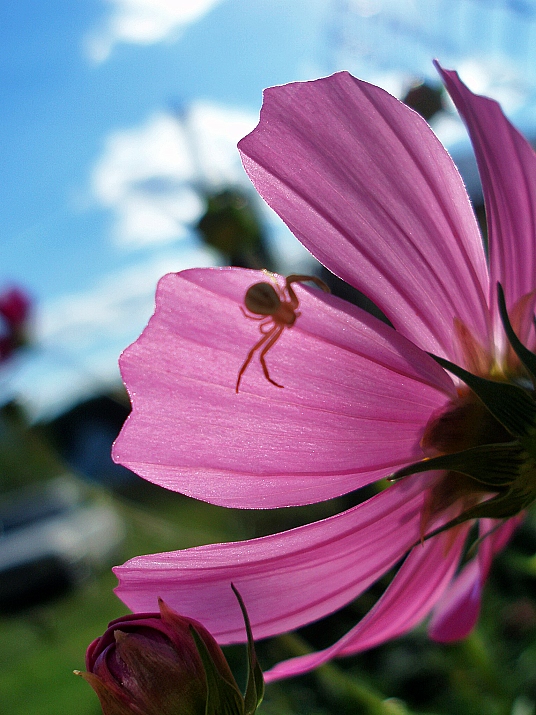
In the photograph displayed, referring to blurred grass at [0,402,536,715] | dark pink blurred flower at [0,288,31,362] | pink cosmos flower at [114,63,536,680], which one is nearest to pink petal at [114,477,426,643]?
pink cosmos flower at [114,63,536,680]

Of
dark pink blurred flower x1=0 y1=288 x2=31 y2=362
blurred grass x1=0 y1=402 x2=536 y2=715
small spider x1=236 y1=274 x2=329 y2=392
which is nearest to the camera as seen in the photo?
small spider x1=236 y1=274 x2=329 y2=392

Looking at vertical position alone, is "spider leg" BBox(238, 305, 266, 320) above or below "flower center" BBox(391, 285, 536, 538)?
above

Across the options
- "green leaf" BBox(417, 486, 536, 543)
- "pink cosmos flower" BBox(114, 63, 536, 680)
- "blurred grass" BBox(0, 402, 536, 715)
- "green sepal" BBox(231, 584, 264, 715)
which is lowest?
"blurred grass" BBox(0, 402, 536, 715)

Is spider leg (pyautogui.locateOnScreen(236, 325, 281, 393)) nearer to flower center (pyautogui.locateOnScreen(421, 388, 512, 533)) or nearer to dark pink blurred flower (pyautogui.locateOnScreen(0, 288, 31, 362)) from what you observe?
flower center (pyautogui.locateOnScreen(421, 388, 512, 533))

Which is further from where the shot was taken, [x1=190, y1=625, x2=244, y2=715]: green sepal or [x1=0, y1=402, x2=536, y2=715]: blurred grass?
[x1=0, y1=402, x2=536, y2=715]: blurred grass

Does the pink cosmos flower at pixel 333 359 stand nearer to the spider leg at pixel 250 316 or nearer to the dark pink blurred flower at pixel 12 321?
the spider leg at pixel 250 316

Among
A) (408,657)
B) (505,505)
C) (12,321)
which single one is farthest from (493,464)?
(12,321)

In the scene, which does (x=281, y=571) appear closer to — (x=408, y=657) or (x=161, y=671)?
(x=161, y=671)

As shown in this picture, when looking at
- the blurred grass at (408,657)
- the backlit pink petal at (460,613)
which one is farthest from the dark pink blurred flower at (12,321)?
the backlit pink petal at (460,613)
